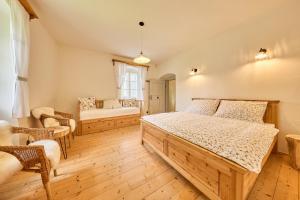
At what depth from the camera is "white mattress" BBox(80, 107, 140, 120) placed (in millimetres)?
3548

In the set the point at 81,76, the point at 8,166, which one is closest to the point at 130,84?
the point at 81,76

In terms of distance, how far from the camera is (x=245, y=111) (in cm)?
238

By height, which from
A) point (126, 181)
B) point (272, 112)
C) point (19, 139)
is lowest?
point (126, 181)

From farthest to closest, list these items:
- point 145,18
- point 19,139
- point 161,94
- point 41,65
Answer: point 161,94 < point 41,65 < point 145,18 < point 19,139

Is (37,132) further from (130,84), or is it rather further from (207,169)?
(130,84)

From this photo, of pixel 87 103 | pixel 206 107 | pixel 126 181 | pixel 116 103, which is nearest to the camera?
pixel 126 181

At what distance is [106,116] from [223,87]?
11.3ft

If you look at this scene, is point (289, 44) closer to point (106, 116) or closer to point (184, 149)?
point (184, 149)

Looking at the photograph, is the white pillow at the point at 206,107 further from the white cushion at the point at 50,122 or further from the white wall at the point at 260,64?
the white cushion at the point at 50,122

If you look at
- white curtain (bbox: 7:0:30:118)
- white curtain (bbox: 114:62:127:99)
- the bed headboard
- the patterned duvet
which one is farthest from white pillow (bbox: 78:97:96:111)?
the bed headboard

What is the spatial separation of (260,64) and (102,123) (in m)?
4.21

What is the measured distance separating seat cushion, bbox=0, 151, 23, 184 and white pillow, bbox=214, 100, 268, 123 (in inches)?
125

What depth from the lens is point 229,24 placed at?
273cm

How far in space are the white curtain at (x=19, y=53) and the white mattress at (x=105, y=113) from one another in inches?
65.3
